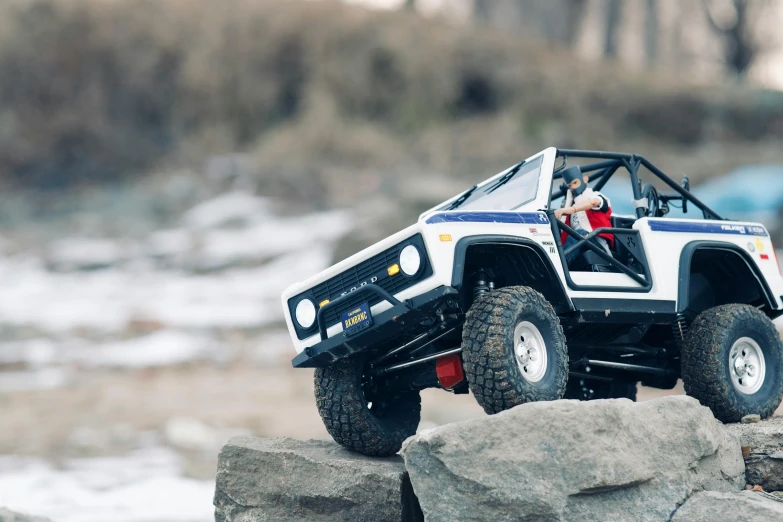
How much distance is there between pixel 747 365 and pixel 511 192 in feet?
7.76

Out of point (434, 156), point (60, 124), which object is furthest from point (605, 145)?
point (60, 124)

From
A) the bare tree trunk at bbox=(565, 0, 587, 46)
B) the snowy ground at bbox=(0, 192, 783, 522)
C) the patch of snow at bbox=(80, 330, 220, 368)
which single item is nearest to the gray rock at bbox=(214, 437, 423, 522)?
the snowy ground at bbox=(0, 192, 783, 522)

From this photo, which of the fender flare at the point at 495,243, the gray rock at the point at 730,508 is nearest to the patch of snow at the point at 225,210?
the fender flare at the point at 495,243

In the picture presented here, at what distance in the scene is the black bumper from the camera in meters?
6.37

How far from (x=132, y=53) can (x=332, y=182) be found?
8.31 metres

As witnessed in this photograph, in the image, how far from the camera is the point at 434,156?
27.0 m

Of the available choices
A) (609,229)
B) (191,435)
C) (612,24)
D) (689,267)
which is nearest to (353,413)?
(609,229)

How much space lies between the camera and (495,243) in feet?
22.2

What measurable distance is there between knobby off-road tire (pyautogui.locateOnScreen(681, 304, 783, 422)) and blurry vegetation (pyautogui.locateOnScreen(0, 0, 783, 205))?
1830 centimetres

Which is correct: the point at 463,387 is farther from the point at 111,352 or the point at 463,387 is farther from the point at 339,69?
the point at 339,69

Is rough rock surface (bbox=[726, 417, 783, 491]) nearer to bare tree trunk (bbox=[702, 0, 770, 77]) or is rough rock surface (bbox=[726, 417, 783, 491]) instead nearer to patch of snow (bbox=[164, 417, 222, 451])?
patch of snow (bbox=[164, 417, 222, 451])

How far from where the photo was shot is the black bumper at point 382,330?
6.37 m

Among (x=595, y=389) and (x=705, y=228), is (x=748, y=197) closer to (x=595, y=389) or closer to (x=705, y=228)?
(x=595, y=389)

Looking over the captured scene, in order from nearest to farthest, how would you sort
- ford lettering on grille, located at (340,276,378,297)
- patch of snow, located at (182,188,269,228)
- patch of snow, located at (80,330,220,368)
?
ford lettering on grille, located at (340,276,378,297) < patch of snow, located at (80,330,220,368) < patch of snow, located at (182,188,269,228)
